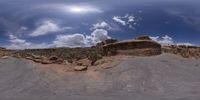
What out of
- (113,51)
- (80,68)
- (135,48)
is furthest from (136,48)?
(80,68)

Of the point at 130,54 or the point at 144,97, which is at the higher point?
the point at 130,54

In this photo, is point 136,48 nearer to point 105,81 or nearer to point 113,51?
point 113,51

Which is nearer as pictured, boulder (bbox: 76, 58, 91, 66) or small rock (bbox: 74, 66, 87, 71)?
small rock (bbox: 74, 66, 87, 71)

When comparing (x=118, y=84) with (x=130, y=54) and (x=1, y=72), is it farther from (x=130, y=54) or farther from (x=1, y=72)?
(x=1, y=72)

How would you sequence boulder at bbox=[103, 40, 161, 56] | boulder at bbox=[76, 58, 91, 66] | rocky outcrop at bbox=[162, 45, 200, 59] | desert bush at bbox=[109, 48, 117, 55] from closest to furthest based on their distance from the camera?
boulder at bbox=[76, 58, 91, 66], boulder at bbox=[103, 40, 161, 56], desert bush at bbox=[109, 48, 117, 55], rocky outcrop at bbox=[162, 45, 200, 59]

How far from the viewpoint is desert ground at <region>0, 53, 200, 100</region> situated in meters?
40.7

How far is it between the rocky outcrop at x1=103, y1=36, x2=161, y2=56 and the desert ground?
2.67 meters

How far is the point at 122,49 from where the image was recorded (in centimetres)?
5253

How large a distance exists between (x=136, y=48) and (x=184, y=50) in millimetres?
14571

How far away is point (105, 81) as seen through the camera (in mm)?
43594

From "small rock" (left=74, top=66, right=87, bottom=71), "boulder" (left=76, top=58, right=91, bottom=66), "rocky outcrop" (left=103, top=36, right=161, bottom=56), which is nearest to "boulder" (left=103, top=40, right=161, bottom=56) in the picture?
"rocky outcrop" (left=103, top=36, right=161, bottom=56)

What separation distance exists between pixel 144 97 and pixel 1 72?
15621 mm

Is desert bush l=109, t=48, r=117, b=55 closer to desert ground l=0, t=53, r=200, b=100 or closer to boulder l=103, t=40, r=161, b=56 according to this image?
boulder l=103, t=40, r=161, b=56

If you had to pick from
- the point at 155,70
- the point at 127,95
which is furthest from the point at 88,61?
the point at 127,95
